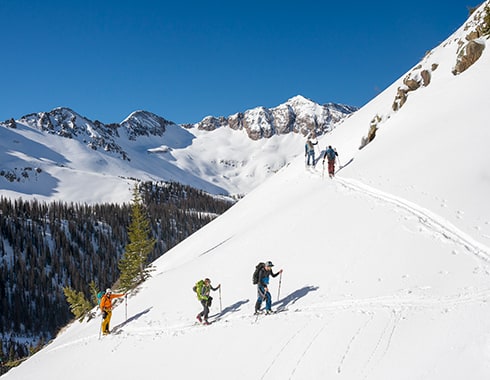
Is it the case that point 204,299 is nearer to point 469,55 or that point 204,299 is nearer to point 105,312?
point 105,312

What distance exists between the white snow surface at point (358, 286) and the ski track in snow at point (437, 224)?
61 millimetres

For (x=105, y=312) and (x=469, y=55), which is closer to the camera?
(x=105, y=312)

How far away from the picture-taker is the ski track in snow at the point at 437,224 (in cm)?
1360

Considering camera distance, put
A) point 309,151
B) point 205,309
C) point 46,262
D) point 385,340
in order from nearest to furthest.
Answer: point 385,340 < point 205,309 < point 309,151 < point 46,262

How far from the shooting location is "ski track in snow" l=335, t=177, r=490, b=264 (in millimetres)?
13602

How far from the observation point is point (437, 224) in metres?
16.3

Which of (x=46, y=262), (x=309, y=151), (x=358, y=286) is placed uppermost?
(x=46, y=262)

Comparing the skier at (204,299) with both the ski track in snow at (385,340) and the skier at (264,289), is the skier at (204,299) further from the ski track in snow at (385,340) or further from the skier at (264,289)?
the ski track in snow at (385,340)

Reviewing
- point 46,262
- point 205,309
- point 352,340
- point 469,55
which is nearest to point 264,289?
point 205,309

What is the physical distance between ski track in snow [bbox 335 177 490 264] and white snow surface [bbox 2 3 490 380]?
0.06m

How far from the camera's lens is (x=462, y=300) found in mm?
11109

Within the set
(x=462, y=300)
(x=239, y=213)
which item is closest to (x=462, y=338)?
(x=462, y=300)

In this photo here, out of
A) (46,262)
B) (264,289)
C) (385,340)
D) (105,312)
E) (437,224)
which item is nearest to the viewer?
(385,340)

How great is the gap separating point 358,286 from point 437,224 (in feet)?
16.5
